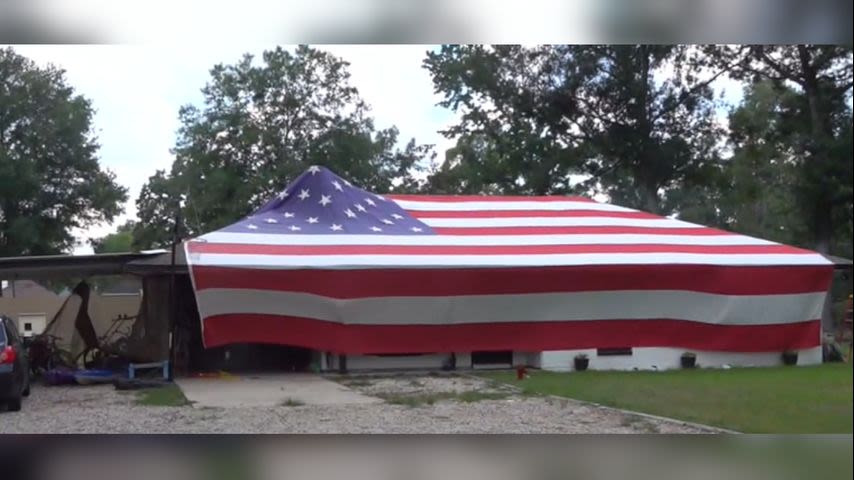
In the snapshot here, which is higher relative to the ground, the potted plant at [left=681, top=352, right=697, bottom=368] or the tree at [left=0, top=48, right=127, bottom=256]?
the tree at [left=0, top=48, right=127, bottom=256]

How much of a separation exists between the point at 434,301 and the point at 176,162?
7.73ft

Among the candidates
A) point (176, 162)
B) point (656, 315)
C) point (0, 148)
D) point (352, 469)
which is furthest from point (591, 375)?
point (0, 148)

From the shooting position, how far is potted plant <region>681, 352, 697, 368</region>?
8.57 meters

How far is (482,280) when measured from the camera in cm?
852

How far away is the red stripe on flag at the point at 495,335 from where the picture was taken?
27.6 feet

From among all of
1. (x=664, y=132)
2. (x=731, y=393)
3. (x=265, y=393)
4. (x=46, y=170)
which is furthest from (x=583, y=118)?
(x=46, y=170)

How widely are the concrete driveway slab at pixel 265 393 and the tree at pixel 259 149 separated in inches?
49.6

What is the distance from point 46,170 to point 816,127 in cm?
608

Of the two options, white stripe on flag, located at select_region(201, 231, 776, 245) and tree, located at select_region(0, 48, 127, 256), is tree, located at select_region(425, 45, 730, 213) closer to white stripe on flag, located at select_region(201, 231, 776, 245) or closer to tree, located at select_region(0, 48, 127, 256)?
white stripe on flag, located at select_region(201, 231, 776, 245)

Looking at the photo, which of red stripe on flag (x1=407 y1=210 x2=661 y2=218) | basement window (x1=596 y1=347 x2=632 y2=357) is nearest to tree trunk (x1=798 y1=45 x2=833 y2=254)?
red stripe on flag (x1=407 y1=210 x2=661 y2=218)

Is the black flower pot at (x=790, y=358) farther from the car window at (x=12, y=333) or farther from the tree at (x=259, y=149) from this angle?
the car window at (x=12, y=333)

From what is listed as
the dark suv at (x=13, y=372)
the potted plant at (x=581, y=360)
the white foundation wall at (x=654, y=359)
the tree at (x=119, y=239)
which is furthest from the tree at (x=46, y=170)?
the potted plant at (x=581, y=360)

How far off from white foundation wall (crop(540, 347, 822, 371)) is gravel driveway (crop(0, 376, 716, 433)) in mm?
366

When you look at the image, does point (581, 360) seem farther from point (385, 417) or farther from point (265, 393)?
point (265, 393)
